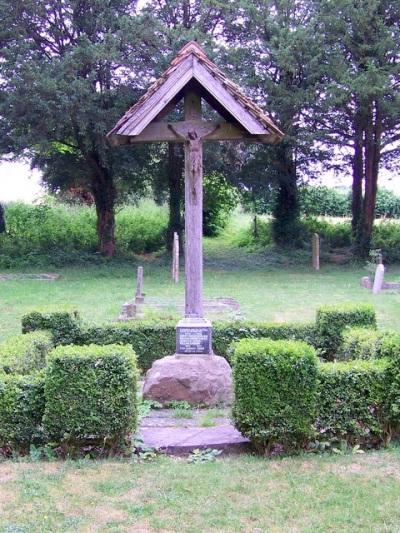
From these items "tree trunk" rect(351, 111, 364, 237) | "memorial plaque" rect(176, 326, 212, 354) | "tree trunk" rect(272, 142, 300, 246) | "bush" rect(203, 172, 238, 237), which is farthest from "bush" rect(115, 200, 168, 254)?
"memorial plaque" rect(176, 326, 212, 354)

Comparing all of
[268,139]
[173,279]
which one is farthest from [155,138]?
[173,279]

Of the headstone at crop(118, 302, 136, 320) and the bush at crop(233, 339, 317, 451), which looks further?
the headstone at crop(118, 302, 136, 320)

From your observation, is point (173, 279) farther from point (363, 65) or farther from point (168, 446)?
point (168, 446)

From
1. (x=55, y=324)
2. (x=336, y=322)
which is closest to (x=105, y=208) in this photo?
(x=55, y=324)

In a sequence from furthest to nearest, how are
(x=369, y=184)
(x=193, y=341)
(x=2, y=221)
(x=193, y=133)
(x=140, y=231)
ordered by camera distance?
(x=140, y=231) → (x=2, y=221) → (x=369, y=184) → (x=193, y=133) → (x=193, y=341)

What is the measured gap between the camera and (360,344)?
22.6ft

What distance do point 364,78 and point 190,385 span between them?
1704 centimetres

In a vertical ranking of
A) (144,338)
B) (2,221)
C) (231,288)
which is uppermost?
(2,221)

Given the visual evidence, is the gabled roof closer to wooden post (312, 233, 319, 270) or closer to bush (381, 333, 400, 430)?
bush (381, 333, 400, 430)

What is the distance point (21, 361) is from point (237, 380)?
233cm

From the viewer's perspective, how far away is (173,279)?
20.4m

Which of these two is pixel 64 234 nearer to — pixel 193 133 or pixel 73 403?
pixel 193 133

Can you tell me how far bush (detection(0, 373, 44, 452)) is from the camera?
521 centimetres

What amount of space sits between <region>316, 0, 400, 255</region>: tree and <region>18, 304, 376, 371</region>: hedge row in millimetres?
14747
